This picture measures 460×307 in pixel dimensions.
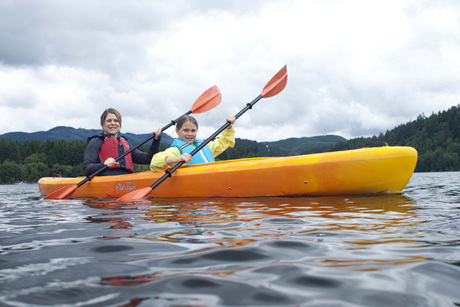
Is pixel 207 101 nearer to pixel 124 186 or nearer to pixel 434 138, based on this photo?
pixel 124 186

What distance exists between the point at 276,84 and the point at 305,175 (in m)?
3.12

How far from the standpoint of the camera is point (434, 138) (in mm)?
97750

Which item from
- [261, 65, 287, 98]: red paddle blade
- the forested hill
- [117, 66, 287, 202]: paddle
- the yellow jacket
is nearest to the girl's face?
the yellow jacket

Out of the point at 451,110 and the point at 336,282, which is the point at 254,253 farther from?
the point at 451,110

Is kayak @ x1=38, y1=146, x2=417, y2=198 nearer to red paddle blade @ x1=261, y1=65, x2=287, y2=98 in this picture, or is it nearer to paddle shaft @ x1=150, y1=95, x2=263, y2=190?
paddle shaft @ x1=150, y1=95, x2=263, y2=190

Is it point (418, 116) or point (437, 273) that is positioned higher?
point (418, 116)

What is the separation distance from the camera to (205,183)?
237 inches

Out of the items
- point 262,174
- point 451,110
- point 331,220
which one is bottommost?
point 331,220

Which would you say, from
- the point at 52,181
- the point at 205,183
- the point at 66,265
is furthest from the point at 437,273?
the point at 52,181

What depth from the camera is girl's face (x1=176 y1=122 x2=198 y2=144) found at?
262 inches

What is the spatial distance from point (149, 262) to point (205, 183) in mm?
4167

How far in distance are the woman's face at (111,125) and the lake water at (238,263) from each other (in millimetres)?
4229

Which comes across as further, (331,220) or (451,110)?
(451,110)

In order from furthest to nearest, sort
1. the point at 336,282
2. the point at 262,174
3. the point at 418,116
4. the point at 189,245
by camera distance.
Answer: the point at 418,116, the point at 262,174, the point at 189,245, the point at 336,282
